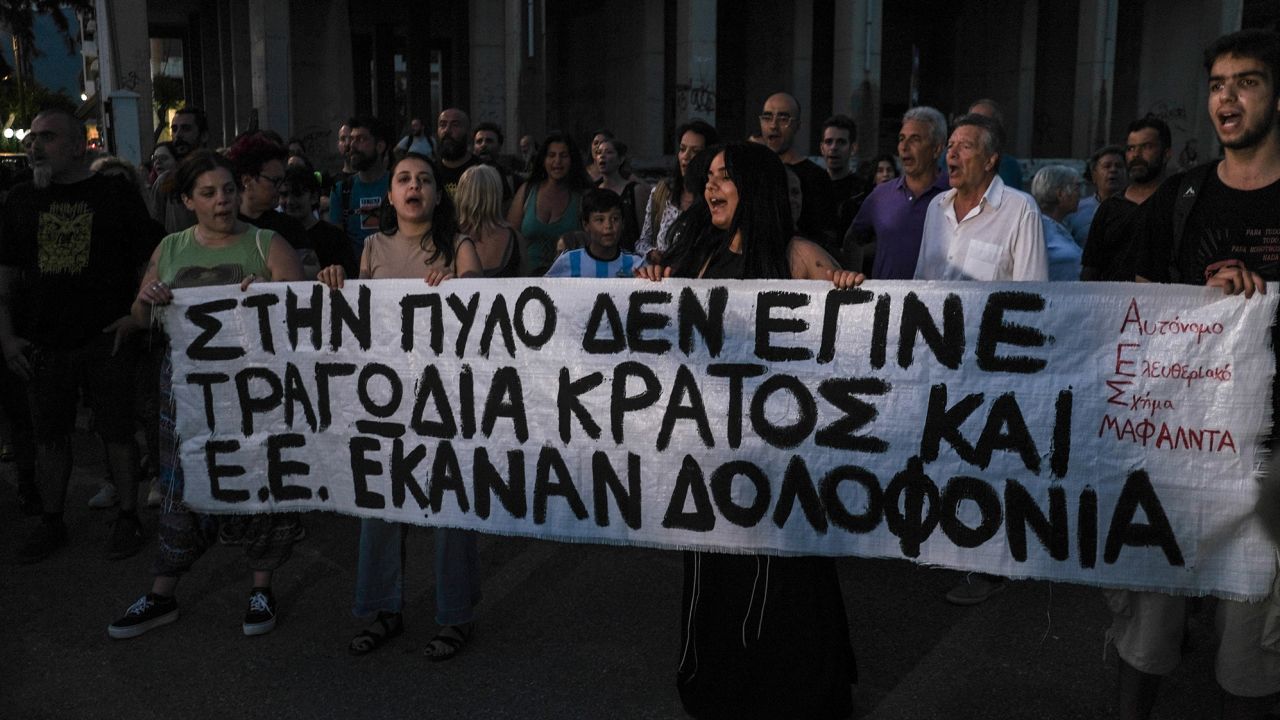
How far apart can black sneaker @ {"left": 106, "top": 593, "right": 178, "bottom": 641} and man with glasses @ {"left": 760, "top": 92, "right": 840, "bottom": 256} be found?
135 inches

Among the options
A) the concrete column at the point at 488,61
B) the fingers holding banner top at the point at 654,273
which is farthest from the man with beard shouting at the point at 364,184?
the concrete column at the point at 488,61

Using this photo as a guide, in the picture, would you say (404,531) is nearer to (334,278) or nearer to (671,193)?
(334,278)

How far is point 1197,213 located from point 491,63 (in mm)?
19395

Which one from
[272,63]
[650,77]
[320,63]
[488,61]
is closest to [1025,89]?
[650,77]

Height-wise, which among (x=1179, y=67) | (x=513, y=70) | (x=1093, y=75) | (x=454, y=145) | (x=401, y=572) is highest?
(x=1179, y=67)

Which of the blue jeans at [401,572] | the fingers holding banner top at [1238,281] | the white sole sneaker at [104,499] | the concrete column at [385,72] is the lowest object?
the white sole sneaker at [104,499]

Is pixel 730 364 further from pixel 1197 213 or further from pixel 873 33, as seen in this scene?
pixel 873 33

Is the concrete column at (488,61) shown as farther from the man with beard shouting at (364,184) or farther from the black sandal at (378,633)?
the black sandal at (378,633)

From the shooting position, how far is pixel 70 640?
4.46m

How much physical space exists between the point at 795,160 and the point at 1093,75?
2280 centimetres

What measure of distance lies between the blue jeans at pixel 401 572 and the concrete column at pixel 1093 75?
25.1 metres

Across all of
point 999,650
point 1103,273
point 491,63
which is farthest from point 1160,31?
point 999,650

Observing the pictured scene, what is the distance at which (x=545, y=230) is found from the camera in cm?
685

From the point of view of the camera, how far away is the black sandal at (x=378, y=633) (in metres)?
4.26
